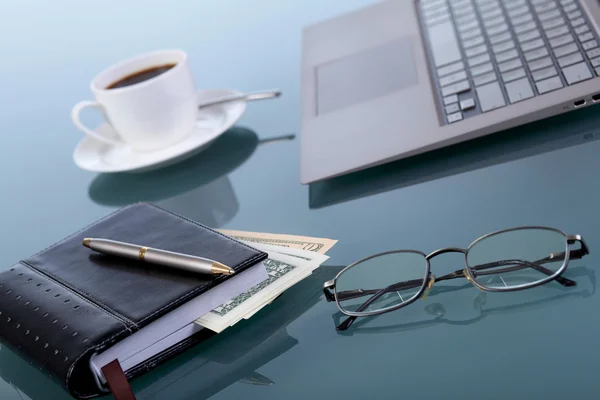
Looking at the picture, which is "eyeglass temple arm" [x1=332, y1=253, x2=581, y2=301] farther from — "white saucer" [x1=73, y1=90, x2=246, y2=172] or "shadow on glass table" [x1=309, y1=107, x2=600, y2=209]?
"white saucer" [x1=73, y1=90, x2=246, y2=172]

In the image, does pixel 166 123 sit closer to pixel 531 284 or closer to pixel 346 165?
pixel 346 165

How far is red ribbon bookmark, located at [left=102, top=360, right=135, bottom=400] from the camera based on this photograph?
649mm

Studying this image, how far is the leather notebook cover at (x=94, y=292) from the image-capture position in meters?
0.66

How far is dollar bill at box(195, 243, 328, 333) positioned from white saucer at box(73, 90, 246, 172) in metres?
0.34

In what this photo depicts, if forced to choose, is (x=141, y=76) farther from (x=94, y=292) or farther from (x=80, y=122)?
(x=94, y=292)

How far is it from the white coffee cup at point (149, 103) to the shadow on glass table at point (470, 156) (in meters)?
0.26

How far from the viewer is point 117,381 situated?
0.65 metres

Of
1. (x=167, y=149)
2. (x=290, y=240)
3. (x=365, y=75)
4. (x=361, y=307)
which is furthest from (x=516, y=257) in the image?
(x=167, y=149)

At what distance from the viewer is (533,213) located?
768 millimetres

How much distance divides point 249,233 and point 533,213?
0.31 meters

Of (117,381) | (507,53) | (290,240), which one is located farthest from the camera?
(507,53)

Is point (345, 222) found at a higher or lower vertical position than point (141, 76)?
lower

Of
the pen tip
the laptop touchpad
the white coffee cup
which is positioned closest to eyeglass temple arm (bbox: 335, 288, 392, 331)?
the pen tip

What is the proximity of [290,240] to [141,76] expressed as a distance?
425mm
